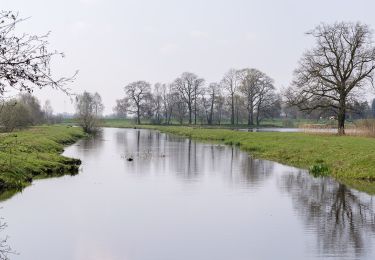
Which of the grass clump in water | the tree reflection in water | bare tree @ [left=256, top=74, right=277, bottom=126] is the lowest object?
the tree reflection in water

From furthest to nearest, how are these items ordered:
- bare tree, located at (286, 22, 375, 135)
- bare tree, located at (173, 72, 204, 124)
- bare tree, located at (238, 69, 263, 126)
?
bare tree, located at (173, 72, 204, 124), bare tree, located at (238, 69, 263, 126), bare tree, located at (286, 22, 375, 135)

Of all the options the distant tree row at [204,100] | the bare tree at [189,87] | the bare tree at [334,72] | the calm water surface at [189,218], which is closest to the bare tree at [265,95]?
the distant tree row at [204,100]

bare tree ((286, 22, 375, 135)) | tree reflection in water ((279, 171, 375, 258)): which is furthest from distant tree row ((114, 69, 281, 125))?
tree reflection in water ((279, 171, 375, 258))

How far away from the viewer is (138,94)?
12606 cm

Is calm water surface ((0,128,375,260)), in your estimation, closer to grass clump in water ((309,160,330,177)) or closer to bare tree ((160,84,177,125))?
grass clump in water ((309,160,330,177))

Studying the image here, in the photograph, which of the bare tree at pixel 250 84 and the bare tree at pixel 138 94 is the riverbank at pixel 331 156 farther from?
the bare tree at pixel 138 94

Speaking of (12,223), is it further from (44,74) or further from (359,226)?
(359,226)

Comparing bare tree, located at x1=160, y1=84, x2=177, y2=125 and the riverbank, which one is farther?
bare tree, located at x1=160, y1=84, x2=177, y2=125

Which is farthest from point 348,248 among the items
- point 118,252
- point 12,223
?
point 12,223

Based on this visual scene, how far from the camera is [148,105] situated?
5039 inches

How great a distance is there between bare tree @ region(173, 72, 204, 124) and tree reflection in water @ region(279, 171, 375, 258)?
93.1 meters

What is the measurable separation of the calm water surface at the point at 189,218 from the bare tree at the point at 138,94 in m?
101

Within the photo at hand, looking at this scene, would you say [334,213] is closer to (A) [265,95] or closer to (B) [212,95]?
(A) [265,95]

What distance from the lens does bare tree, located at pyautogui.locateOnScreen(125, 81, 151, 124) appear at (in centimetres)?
12556
